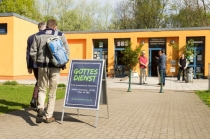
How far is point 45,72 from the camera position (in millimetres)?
5969

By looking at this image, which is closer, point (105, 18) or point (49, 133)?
point (49, 133)

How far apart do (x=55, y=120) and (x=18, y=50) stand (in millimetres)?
16922

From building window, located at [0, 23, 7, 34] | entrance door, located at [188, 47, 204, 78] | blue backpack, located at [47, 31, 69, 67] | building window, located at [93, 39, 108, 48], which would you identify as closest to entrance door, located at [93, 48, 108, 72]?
building window, located at [93, 39, 108, 48]

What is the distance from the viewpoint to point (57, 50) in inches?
228

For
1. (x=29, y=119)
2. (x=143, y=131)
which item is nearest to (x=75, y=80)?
(x=29, y=119)

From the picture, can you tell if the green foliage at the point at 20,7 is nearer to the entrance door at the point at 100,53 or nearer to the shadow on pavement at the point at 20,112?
the entrance door at the point at 100,53

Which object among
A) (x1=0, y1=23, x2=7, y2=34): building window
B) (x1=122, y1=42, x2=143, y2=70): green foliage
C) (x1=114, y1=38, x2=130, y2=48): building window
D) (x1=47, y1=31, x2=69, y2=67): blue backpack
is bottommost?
(x1=47, y1=31, x2=69, y2=67): blue backpack

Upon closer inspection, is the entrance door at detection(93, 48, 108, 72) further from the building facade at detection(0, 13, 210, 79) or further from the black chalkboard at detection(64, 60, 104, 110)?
the black chalkboard at detection(64, 60, 104, 110)

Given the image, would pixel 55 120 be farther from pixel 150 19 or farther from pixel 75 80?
pixel 150 19

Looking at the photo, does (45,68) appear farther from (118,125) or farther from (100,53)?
(100,53)

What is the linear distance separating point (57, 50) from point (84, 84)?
0.95 metres

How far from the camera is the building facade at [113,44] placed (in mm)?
21703

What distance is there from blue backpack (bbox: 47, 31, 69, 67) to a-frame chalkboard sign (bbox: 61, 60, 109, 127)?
535mm

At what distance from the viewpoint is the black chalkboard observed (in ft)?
20.0
